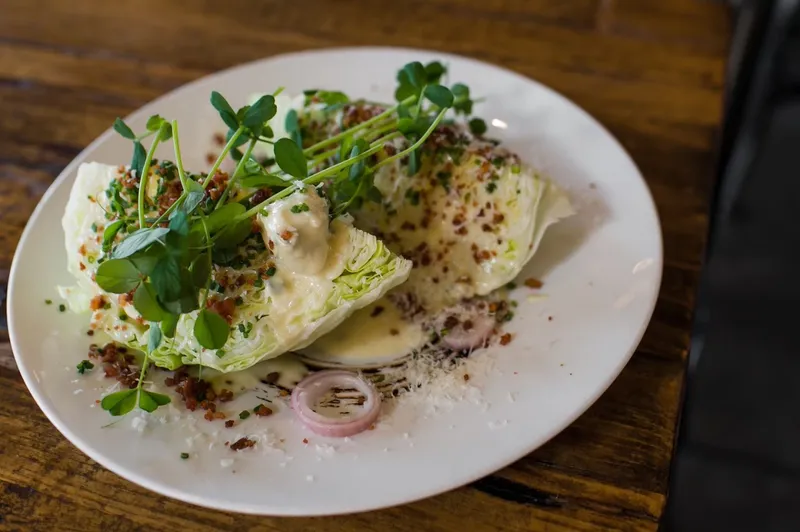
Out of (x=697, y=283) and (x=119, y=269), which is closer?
(x=119, y=269)

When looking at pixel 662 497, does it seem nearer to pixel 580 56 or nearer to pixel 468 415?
pixel 468 415

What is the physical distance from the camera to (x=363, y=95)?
1896 millimetres

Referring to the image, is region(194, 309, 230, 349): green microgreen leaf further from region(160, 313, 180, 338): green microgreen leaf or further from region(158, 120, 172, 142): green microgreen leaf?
region(158, 120, 172, 142): green microgreen leaf

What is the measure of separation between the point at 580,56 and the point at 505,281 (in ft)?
3.32

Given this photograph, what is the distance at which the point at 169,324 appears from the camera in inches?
46.7

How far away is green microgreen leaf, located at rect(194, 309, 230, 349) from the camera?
3.92ft

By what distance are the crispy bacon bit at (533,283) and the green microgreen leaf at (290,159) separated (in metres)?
0.49

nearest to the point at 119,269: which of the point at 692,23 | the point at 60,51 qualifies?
the point at 60,51

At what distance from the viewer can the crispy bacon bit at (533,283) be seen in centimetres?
146

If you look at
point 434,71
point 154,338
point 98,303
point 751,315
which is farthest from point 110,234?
point 751,315

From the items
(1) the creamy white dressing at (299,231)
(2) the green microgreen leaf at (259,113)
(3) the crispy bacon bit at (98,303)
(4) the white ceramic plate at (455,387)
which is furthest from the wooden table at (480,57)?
(2) the green microgreen leaf at (259,113)

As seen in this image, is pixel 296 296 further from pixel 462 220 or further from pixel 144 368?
pixel 462 220

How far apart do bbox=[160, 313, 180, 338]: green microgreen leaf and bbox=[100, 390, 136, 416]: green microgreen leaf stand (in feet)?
0.39

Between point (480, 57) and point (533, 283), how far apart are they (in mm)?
989
